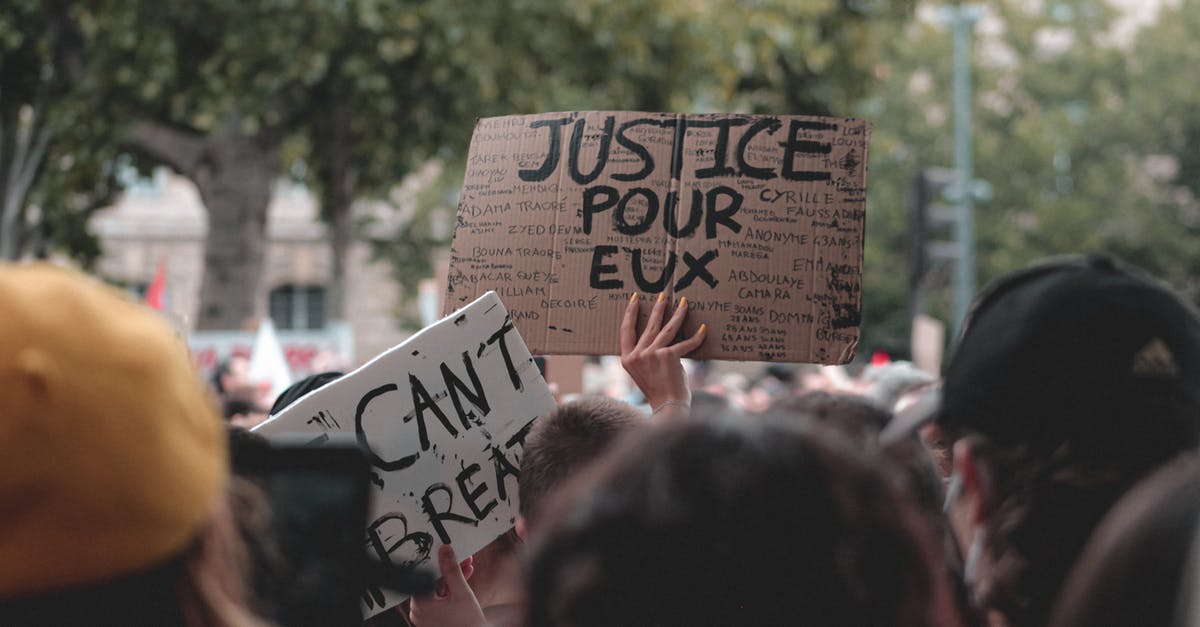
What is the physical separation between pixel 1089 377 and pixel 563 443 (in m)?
1.35

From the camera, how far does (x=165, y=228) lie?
121 feet

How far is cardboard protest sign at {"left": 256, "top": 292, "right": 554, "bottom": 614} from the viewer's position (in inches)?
113

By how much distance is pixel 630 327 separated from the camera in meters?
3.36

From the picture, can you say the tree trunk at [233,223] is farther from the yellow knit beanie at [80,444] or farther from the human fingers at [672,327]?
the yellow knit beanie at [80,444]

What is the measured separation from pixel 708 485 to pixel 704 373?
14.6 metres

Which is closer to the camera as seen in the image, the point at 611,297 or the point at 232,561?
the point at 232,561

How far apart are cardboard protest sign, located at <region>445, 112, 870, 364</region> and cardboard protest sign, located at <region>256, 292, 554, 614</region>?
0.42 m

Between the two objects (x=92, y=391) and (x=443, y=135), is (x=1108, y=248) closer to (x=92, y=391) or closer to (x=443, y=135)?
(x=443, y=135)

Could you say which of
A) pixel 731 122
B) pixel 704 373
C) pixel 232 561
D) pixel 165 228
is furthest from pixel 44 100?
pixel 165 228

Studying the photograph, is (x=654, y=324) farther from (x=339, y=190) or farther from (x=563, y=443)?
(x=339, y=190)

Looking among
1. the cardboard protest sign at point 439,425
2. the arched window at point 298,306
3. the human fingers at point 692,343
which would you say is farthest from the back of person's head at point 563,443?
the arched window at point 298,306

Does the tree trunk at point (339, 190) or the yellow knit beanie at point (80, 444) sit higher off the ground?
the yellow knit beanie at point (80, 444)

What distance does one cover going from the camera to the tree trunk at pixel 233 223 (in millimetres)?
15570

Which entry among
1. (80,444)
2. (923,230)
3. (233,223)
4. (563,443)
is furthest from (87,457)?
(923,230)
